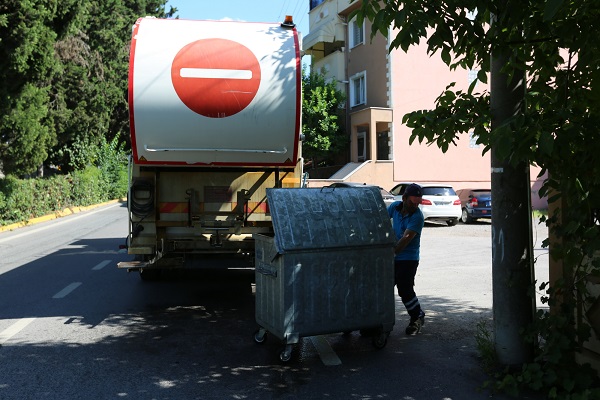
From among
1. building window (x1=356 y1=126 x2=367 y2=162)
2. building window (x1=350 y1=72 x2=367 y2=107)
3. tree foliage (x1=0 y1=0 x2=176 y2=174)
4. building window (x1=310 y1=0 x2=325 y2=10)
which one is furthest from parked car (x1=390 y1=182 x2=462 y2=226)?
building window (x1=310 y1=0 x2=325 y2=10)

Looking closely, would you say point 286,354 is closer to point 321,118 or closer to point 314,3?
point 321,118

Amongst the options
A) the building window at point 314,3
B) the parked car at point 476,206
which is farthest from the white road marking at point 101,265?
the building window at point 314,3

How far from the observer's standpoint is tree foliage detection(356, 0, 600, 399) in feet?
11.4

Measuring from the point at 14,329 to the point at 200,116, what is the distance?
310 cm

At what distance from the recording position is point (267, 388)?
4.45 metres

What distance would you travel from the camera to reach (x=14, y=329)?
20.4ft

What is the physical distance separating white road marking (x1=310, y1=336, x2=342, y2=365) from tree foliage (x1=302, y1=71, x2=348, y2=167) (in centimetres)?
2456

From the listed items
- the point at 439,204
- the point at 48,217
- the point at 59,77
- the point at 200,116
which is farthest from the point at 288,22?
the point at 59,77

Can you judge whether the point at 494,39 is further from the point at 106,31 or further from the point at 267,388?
the point at 106,31

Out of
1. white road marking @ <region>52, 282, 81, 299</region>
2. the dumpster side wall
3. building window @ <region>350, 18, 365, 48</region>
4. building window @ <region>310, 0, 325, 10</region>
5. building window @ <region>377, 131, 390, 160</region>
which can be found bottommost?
white road marking @ <region>52, 282, 81, 299</region>

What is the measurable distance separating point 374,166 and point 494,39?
23.7 meters

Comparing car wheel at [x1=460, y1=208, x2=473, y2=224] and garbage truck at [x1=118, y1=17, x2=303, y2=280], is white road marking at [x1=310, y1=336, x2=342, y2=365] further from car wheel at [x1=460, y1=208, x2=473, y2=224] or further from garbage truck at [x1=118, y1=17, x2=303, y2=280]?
car wheel at [x1=460, y1=208, x2=473, y2=224]

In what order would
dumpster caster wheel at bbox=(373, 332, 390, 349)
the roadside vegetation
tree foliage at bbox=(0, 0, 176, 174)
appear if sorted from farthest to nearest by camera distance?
the roadside vegetation
tree foliage at bbox=(0, 0, 176, 174)
dumpster caster wheel at bbox=(373, 332, 390, 349)

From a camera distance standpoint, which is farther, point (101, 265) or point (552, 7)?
point (101, 265)
